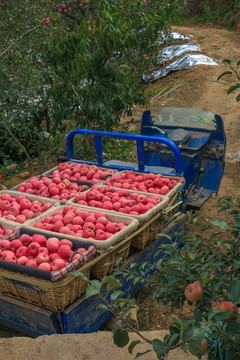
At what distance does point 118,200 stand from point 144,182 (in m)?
0.58

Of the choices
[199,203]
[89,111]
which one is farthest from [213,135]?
[89,111]

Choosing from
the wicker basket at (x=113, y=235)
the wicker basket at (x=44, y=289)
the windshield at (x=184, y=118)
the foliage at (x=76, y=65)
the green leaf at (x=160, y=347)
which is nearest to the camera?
the green leaf at (x=160, y=347)

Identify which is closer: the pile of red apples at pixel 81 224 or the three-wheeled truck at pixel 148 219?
the three-wheeled truck at pixel 148 219

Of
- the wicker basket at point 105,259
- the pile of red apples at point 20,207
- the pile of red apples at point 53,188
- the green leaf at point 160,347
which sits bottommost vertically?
the wicker basket at point 105,259

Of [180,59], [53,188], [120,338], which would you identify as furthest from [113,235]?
[180,59]

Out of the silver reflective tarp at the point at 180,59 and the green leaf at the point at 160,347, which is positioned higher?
the green leaf at the point at 160,347

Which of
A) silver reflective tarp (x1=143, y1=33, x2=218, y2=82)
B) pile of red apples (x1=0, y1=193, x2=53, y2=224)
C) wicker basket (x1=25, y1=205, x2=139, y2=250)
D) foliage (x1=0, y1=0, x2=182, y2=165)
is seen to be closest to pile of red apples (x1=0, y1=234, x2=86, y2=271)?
wicker basket (x1=25, y1=205, x2=139, y2=250)

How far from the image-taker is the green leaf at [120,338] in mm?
1734

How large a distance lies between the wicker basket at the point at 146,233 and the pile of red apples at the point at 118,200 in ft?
0.48

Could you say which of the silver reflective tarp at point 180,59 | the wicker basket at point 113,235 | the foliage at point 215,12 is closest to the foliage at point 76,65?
the wicker basket at point 113,235

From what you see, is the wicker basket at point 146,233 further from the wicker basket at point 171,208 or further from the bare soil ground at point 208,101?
the bare soil ground at point 208,101

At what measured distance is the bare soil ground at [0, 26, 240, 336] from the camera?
13.1 ft

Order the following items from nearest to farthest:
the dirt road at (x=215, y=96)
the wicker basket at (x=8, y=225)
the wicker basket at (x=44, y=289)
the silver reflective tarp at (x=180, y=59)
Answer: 1. the wicker basket at (x=44, y=289)
2. the wicker basket at (x=8, y=225)
3. the dirt road at (x=215, y=96)
4. the silver reflective tarp at (x=180, y=59)

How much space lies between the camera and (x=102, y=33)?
6086 millimetres
